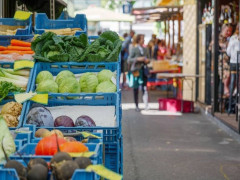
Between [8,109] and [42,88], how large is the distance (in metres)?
0.50

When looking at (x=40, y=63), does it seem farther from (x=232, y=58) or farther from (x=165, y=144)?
(x=232, y=58)

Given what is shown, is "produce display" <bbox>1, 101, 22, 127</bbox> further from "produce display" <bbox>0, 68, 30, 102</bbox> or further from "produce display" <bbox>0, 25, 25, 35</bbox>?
"produce display" <bbox>0, 25, 25, 35</bbox>

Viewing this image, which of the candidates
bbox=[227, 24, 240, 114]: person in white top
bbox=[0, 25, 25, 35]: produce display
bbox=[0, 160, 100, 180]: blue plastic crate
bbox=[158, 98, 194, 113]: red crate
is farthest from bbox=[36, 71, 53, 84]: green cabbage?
bbox=[158, 98, 194, 113]: red crate

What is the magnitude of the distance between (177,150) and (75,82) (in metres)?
4.44

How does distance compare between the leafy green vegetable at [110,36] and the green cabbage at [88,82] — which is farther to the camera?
the leafy green vegetable at [110,36]

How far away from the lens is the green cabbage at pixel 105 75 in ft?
18.9

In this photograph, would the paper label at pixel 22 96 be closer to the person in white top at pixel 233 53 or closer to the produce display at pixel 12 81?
the produce display at pixel 12 81

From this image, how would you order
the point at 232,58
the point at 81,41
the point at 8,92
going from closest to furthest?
the point at 8,92 → the point at 81,41 → the point at 232,58

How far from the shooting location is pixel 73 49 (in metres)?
6.24

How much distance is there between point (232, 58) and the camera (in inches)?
482

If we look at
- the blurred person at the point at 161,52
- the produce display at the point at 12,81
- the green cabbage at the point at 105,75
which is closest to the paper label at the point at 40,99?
the produce display at the point at 12,81

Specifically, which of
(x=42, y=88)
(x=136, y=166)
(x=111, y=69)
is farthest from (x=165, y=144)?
(x=42, y=88)

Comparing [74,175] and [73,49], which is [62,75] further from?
[74,175]

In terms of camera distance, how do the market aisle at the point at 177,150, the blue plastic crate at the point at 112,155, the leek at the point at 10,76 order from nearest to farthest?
the blue plastic crate at the point at 112,155
the leek at the point at 10,76
the market aisle at the point at 177,150
